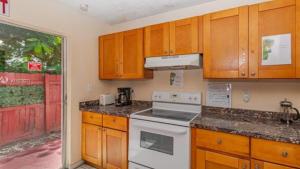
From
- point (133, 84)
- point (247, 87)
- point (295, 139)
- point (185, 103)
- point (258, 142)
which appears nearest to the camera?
point (295, 139)

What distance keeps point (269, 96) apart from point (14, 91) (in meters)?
2.93

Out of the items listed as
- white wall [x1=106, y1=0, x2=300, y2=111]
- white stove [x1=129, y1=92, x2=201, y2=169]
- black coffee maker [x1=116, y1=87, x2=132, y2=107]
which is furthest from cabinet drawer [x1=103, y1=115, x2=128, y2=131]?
white wall [x1=106, y1=0, x2=300, y2=111]

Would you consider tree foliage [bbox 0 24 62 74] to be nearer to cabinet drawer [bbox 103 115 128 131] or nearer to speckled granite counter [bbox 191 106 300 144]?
cabinet drawer [bbox 103 115 128 131]

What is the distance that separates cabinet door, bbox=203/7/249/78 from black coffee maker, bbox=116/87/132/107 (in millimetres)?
1354

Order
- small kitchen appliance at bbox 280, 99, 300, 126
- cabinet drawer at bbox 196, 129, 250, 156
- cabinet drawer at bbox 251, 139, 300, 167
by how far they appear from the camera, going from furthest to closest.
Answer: small kitchen appliance at bbox 280, 99, 300, 126, cabinet drawer at bbox 196, 129, 250, 156, cabinet drawer at bbox 251, 139, 300, 167

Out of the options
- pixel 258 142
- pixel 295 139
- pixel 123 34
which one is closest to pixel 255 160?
pixel 258 142

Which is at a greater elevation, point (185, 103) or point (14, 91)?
point (14, 91)

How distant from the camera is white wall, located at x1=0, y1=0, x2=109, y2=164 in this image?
81.2 inches

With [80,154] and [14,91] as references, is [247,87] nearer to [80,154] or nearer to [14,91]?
[80,154]

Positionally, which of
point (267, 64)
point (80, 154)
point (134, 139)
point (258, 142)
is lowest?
point (80, 154)

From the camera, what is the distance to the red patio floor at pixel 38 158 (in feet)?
7.15

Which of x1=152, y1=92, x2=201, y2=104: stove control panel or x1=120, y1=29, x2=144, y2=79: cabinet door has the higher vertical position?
x1=120, y1=29, x2=144, y2=79: cabinet door

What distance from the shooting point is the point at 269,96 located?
1.92 meters

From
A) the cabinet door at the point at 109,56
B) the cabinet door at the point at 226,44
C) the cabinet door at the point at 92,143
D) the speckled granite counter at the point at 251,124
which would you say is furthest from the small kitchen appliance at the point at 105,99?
the cabinet door at the point at 226,44
